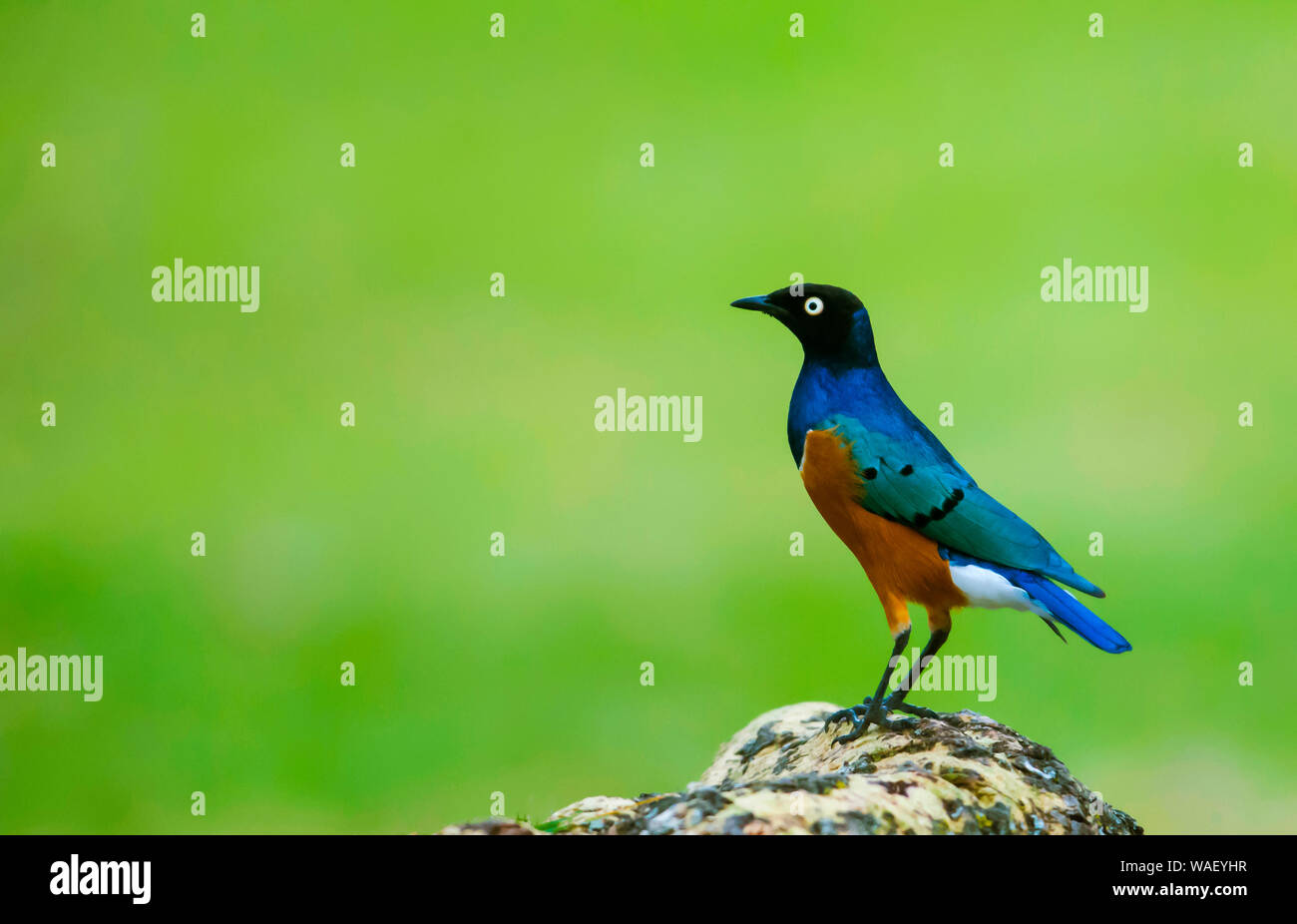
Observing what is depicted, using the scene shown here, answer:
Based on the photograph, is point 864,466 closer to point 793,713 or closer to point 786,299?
point 786,299

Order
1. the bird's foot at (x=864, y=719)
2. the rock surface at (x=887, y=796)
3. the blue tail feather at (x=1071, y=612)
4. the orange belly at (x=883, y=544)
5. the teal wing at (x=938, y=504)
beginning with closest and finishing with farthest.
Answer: the rock surface at (x=887, y=796) → the blue tail feather at (x=1071, y=612) → the teal wing at (x=938, y=504) → the orange belly at (x=883, y=544) → the bird's foot at (x=864, y=719)

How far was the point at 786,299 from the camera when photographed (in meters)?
4.14

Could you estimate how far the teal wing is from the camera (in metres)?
3.90

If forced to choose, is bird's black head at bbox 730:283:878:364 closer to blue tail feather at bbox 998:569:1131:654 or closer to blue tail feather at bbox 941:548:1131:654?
blue tail feather at bbox 941:548:1131:654

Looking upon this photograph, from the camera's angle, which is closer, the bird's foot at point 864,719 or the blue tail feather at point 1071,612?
the blue tail feather at point 1071,612

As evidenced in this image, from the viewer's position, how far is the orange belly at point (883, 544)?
13.1ft

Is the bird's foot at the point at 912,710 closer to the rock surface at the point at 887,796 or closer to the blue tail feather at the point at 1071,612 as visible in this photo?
the rock surface at the point at 887,796

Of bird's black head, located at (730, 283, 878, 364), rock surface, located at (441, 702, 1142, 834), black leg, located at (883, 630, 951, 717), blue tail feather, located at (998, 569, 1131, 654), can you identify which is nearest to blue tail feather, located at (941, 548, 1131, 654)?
blue tail feather, located at (998, 569, 1131, 654)

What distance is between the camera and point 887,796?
3.40 m

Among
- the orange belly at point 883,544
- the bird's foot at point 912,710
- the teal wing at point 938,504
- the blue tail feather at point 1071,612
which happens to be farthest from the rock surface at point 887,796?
the teal wing at point 938,504

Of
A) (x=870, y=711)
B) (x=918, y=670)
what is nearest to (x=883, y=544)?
(x=918, y=670)

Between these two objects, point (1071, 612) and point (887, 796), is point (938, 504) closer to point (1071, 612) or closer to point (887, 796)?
point (1071, 612)
